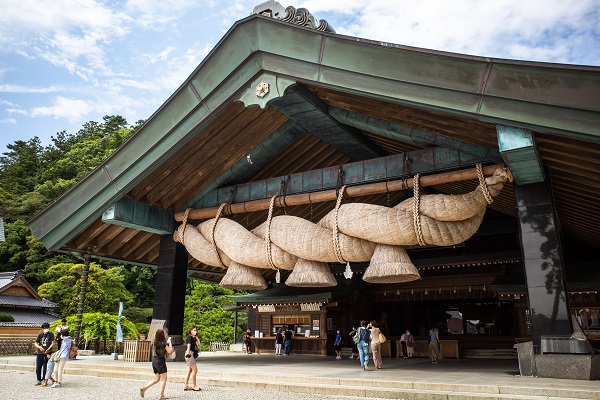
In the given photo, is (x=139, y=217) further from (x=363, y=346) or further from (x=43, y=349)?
(x=363, y=346)

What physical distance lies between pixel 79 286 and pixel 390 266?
80.8 ft

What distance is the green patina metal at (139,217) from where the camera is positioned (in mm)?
9945

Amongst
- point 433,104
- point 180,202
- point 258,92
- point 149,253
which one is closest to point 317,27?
point 258,92

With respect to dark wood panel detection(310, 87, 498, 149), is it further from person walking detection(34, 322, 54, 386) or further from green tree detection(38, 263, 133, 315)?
green tree detection(38, 263, 133, 315)

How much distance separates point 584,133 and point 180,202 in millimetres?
8801

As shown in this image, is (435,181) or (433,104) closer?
(433,104)

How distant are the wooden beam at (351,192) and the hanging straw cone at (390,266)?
1253 millimetres

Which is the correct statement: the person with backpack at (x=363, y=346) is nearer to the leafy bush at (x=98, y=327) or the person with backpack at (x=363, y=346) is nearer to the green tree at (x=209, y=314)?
the leafy bush at (x=98, y=327)

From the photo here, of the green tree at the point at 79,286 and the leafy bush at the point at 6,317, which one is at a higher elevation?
the green tree at the point at 79,286

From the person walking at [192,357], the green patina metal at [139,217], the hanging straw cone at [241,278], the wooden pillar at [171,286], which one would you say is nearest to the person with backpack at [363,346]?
the hanging straw cone at [241,278]

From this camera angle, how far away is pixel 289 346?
54.3 ft

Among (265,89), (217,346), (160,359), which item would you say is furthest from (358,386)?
(217,346)

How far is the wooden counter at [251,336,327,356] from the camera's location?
54.5 ft

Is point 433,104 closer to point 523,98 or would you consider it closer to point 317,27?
point 523,98
